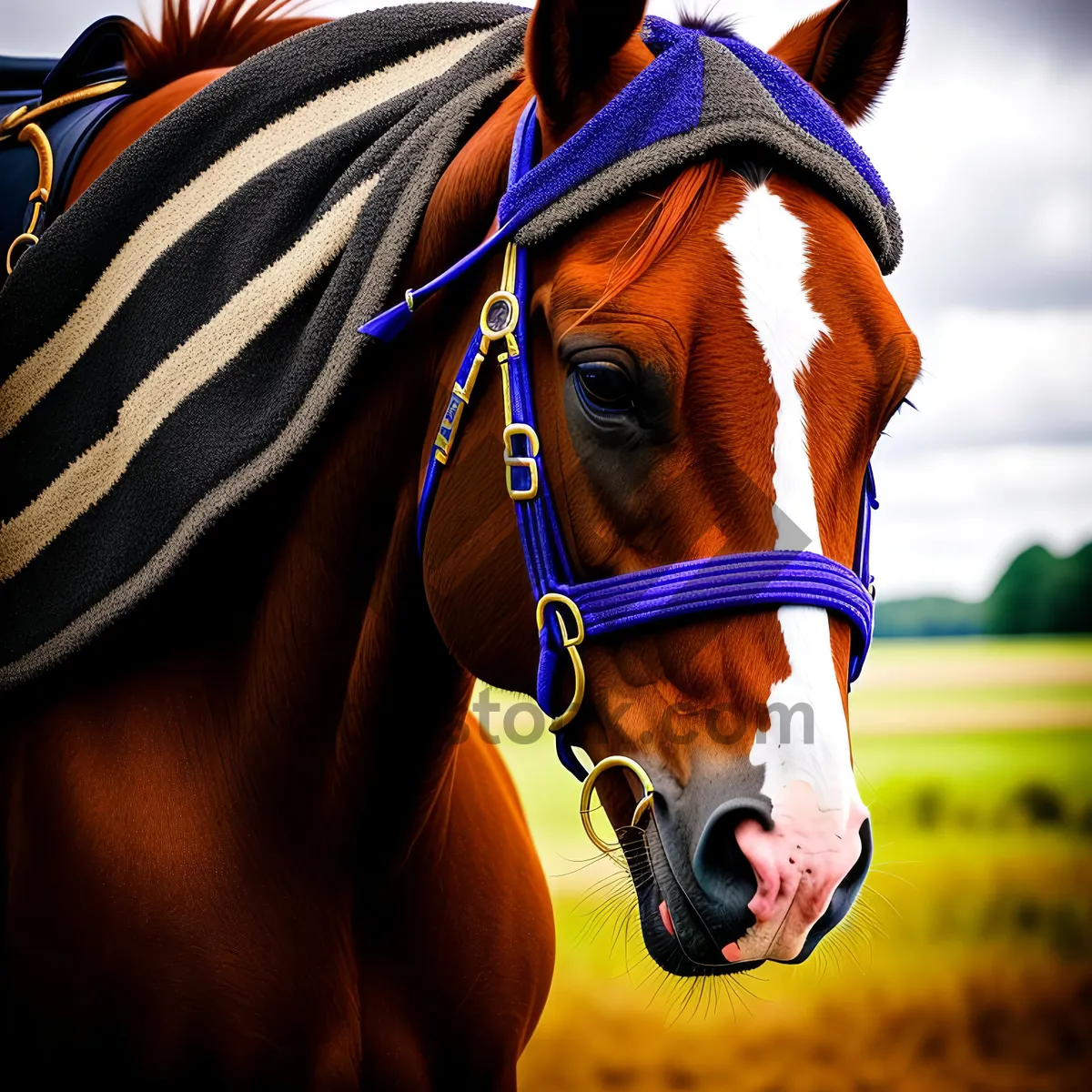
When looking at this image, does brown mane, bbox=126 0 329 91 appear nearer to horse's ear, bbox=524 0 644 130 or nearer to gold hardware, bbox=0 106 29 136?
gold hardware, bbox=0 106 29 136

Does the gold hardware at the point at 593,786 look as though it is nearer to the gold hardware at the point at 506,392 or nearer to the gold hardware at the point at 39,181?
the gold hardware at the point at 506,392

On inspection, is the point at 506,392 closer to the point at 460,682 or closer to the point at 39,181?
the point at 460,682

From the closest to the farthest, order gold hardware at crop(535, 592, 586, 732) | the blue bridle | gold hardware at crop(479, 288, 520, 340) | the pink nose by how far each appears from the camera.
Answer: the pink nose, the blue bridle, gold hardware at crop(535, 592, 586, 732), gold hardware at crop(479, 288, 520, 340)

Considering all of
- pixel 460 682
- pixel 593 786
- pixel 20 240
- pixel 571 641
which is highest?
pixel 20 240

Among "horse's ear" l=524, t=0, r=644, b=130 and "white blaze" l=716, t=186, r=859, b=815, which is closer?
"white blaze" l=716, t=186, r=859, b=815

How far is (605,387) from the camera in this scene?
1.40 meters

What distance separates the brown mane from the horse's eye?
1486mm

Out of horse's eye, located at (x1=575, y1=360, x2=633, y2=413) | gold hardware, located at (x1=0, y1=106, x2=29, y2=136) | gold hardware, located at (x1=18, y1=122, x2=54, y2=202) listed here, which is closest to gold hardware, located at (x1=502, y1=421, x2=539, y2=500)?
horse's eye, located at (x1=575, y1=360, x2=633, y2=413)

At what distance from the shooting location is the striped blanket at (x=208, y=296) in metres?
1.81

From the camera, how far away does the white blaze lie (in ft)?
3.94

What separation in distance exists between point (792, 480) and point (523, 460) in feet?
1.29

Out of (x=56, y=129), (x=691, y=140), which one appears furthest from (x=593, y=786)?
(x=56, y=129)

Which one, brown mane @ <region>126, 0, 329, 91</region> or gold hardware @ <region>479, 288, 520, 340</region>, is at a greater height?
brown mane @ <region>126, 0, 329, 91</region>

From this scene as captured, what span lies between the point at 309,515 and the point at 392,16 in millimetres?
1019
